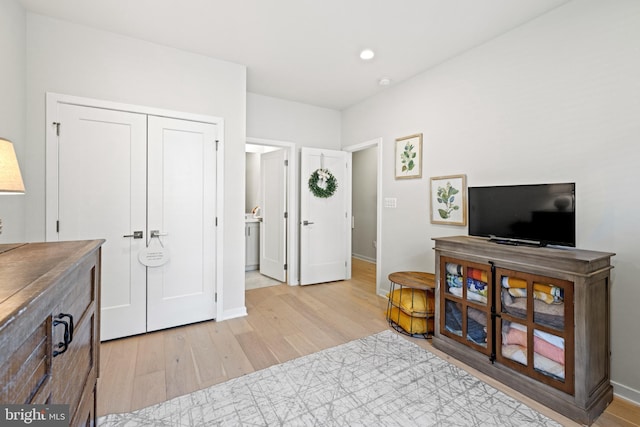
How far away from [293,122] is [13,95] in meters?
2.89

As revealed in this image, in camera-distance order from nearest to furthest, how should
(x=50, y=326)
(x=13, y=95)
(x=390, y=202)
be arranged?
(x=50, y=326) → (x=13, y=95) → (x=390, y=202)

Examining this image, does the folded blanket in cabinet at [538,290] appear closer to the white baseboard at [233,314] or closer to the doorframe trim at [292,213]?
the white baseboard at [233,314]

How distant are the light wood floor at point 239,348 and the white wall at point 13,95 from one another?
1.22 meters

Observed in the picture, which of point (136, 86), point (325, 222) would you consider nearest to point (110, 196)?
point (136, 86)

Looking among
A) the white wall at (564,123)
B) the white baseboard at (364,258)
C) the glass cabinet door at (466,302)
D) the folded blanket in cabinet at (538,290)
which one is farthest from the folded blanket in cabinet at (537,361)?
the white baseboard at (364,258)

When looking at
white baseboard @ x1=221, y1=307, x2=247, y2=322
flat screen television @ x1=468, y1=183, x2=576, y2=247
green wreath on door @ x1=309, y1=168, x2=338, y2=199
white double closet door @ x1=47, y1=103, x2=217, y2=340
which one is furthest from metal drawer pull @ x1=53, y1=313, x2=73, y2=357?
green wreath on door @ x1=309, y1=168, x2=338, y2=199

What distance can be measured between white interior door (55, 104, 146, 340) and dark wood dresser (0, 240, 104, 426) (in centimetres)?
140

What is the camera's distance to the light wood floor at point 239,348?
1.83 m

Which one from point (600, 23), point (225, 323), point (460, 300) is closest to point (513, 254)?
point (460, 300)

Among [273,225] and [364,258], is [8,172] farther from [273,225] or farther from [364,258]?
[364,258]

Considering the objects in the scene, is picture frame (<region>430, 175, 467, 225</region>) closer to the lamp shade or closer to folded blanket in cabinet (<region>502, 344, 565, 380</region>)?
folded blanket in cabinet (<region>502, 344, 565, 380</region>)

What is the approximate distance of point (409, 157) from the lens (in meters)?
3.41

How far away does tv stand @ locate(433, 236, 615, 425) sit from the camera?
1632 mm

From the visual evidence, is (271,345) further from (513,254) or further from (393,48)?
(393,48)
